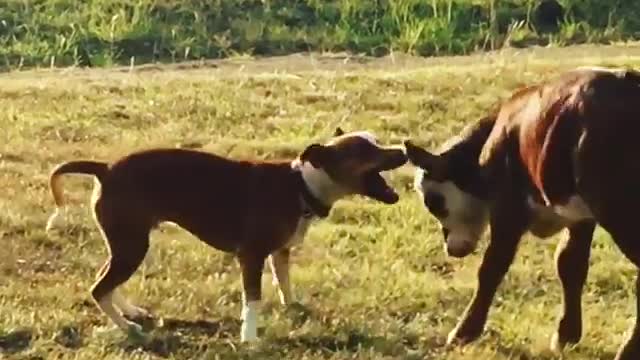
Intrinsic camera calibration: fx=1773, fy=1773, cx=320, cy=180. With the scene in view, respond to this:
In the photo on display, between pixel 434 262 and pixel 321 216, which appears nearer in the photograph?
pixel 321 216

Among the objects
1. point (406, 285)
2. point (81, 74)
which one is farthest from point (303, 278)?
point (81, 74)

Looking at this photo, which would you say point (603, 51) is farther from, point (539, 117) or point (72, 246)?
point (539, 117)

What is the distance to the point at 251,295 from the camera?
7.65m

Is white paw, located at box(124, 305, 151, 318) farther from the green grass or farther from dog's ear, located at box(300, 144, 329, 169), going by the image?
the green grass

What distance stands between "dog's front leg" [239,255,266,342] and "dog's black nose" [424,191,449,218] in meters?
0.80

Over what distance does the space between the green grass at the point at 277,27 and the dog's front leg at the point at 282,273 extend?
820 cm

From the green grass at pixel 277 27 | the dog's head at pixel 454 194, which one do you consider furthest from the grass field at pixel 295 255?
the green grass at pixel 277 27

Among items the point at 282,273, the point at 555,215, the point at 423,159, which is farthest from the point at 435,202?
the point at 282,273

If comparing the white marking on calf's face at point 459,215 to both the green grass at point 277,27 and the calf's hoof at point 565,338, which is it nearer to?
the calf's hoof at point 565,338

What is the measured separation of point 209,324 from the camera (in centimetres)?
800

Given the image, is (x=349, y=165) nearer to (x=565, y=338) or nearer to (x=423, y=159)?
(x=423, y=159)

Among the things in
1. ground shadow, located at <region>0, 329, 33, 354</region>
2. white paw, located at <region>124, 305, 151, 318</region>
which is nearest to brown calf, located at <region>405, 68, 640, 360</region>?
white paw, located at <region>124, 305, 151, 318</region>

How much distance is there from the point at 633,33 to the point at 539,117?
427 inches

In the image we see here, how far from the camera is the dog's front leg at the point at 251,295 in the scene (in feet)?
25.1
